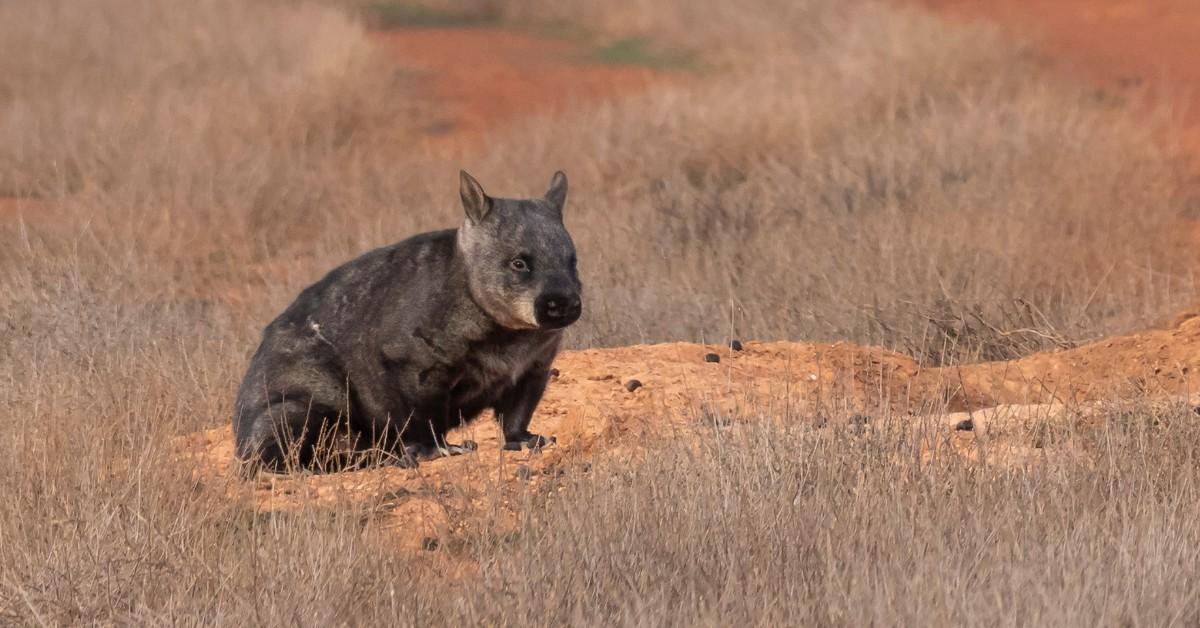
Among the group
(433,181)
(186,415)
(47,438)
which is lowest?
(433,181)

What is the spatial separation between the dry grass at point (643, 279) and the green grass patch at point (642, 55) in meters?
0.30

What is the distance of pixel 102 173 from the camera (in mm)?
14164

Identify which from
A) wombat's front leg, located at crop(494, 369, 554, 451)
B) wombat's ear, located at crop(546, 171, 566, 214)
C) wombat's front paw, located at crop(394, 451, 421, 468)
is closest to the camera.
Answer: wombat's front paw, located at crop(394, 451, 421, 468)

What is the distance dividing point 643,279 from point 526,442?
4098mm

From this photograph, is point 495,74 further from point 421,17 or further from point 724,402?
point 724,402

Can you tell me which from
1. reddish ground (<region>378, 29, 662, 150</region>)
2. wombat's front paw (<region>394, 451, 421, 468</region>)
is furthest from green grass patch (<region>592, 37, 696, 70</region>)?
wombat's front paw (<region>394, 451, 421, 468</region>)

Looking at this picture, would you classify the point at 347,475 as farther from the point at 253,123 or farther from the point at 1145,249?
the point at 253,123

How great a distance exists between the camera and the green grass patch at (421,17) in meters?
25.9

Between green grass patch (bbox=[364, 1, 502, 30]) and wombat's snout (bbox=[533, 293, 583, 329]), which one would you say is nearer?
wombat's snout (bbox=[533, 293, 583, 329])

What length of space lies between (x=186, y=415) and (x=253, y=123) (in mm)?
8556

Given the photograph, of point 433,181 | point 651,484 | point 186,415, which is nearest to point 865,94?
point 433,181

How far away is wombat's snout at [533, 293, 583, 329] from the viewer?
6496 mm

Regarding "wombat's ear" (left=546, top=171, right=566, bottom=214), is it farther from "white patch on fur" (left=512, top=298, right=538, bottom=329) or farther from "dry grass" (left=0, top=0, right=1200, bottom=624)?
"dry grass" (left=0, top=0, right=1200, bottom=624)

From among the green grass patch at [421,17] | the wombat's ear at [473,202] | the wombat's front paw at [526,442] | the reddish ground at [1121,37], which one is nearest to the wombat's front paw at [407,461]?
the wombat's front paw at [526,442]
